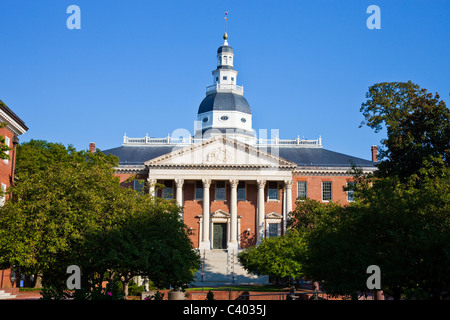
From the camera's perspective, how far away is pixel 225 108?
3167 inches

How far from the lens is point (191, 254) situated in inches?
1172

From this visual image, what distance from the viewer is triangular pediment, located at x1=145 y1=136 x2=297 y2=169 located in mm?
63156

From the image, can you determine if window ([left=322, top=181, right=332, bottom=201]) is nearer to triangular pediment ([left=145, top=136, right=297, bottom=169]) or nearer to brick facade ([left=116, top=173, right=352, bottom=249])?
brick facade ([left=116, top=173, right=352, bottom=249])

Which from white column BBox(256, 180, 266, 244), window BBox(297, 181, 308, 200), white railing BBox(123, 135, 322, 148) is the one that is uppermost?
white railing BBox(123, 135, 322, 148)

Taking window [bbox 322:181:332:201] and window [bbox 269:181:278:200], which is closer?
window [bbox 322:181:332:201]

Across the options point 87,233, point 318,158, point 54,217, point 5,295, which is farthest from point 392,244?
point 318,158

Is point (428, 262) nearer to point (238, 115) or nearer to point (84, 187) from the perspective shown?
point (84, 187)

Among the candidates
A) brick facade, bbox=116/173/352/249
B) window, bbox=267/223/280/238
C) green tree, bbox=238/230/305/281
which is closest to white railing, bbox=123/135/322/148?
brick facade, bbox=116/173/352/249

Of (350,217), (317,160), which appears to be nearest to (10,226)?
(350,217)

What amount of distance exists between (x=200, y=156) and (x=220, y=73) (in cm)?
2498

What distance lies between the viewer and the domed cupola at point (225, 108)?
7944cm

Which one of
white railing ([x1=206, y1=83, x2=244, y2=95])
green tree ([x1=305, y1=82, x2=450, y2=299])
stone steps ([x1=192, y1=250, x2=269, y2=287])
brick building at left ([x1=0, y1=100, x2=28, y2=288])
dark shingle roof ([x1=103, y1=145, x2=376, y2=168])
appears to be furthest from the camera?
white railing ([x1=206, y1=83, x2=244, y2=95])
